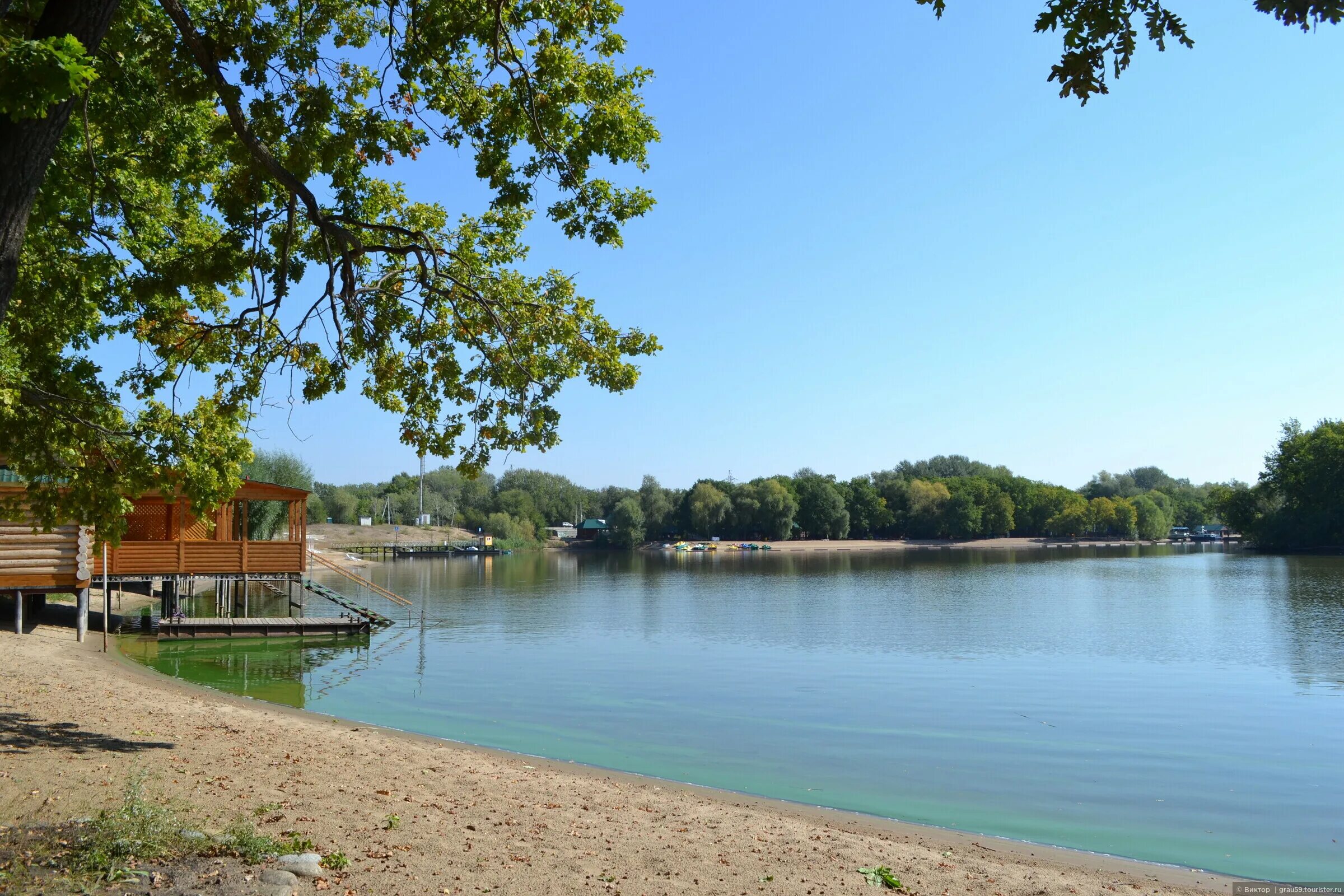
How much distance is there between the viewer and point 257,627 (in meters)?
27.0

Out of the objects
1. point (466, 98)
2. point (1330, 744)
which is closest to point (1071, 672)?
point (1330, 744)

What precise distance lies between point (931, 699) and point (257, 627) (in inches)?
753

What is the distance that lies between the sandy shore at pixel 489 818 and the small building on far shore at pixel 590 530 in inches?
4910

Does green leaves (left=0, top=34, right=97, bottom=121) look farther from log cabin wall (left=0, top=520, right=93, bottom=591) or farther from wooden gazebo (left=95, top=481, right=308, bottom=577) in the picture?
wooden gazebo (left=95, top=481, right=308, bottom=577)

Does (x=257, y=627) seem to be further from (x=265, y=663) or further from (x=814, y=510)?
(x=814, y=510)

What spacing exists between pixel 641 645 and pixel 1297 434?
9406 centimetres

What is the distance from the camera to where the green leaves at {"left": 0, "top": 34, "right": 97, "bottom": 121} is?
427 cm

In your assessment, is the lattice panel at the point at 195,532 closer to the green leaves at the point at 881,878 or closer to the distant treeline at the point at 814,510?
the green leaves at the point at 881,878

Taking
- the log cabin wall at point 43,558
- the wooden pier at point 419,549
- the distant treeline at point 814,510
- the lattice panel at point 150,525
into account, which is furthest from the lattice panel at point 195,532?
the distant treeline at point 814,510

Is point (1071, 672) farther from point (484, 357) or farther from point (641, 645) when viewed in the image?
point (484, 357)

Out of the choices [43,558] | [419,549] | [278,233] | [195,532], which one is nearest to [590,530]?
[419,549]

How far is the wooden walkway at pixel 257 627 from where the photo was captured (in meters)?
26.2

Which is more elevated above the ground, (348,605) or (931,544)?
(348,605)

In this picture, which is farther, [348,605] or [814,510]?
[814,510]
